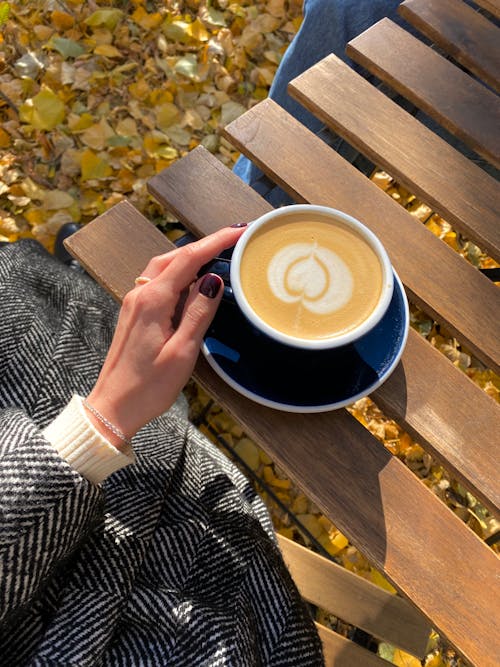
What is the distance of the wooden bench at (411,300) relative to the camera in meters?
0.79

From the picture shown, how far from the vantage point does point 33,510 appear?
0.73m

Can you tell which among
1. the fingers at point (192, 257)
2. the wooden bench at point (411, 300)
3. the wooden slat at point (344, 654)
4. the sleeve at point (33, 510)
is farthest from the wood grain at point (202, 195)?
the wooden slat at point (344, 654)

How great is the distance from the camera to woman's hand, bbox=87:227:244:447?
777 mm

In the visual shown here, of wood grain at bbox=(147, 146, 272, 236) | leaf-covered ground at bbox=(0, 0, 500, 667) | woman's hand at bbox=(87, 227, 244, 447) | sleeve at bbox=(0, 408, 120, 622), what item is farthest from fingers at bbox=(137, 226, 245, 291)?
leaf-covered ground at bbox=(0, 0, 500, 667)

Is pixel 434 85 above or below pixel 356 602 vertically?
above

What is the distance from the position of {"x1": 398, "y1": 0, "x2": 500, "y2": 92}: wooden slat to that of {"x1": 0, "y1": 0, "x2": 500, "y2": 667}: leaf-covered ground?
2.38 feet

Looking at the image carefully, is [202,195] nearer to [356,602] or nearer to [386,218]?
[386,218]

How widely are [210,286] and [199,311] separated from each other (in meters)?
0.03

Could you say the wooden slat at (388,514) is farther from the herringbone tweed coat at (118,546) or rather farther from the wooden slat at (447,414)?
the herringbone tweed coat at (118,546)

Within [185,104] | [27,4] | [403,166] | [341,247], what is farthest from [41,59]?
[341,247]

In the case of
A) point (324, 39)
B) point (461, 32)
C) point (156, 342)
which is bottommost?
point (156, 342)

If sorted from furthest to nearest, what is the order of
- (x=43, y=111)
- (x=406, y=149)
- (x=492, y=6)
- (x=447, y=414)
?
(x=43, y=111)
(x=492, y=6)
(x=406, y=149)
(x=447, y=414)

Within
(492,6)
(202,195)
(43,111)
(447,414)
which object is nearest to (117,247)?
(202,195)

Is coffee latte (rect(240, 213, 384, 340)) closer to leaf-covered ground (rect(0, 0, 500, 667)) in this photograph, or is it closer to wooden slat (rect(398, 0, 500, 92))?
wooden slat (rect(398, 0, 500, 92))
